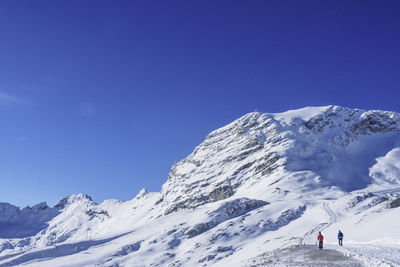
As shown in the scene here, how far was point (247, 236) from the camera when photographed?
375ft

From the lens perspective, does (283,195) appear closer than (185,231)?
No

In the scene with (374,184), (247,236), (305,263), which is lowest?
(305,263)

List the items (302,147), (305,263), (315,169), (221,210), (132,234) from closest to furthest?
1. (305,263)
2. (221,210)
3. (132,234)
4. (315,169)
5. (302,147)

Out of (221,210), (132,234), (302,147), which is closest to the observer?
(221,210)

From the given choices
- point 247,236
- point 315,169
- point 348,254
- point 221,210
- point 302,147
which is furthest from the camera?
point 302,147

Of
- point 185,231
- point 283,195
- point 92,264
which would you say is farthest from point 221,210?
point 92,264

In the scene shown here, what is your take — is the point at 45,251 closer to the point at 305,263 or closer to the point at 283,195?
the point at 283,195

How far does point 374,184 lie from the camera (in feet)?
518

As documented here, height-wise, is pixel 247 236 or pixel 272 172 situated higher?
pixel 272 172

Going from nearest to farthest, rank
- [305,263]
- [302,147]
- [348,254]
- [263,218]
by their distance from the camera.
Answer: [305,263] → [348,254] → [263,218] → [302,147]

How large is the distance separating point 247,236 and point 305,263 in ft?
300

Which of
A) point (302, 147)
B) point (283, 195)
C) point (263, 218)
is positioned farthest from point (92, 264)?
point (302, 147)

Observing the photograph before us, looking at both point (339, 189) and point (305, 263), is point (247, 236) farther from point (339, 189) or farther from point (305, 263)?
point (305, 263)

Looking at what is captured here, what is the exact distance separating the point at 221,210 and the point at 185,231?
16.0 meters
